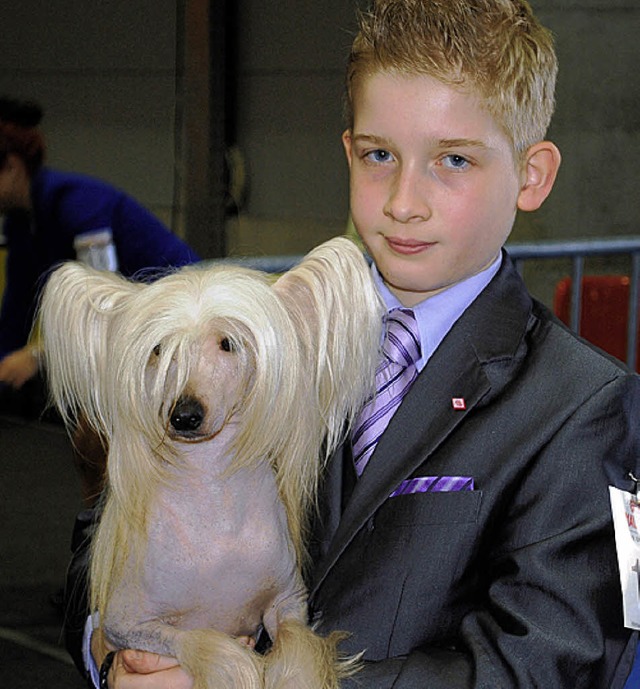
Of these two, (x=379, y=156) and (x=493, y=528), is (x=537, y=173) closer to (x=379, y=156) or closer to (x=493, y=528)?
(x=379, y=156)

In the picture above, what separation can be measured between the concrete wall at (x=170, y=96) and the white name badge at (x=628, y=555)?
4977mm

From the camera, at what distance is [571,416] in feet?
4.13

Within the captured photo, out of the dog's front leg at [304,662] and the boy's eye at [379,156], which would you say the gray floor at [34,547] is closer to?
the dog's front leg at [304,662]

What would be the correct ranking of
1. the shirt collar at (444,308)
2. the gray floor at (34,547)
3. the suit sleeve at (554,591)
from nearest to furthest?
1. the suit sleeve at (554,591)
2. the shirt collar at (444,308)
3. the gray floor at (34,547)

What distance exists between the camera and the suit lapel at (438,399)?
1.31m

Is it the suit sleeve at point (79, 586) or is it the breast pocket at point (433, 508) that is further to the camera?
the suit sleeve at point (79, 586)

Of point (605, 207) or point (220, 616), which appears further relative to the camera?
point (605, 207)

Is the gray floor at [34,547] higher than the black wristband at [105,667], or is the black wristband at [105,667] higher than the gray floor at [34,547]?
Result: the black wristband at [105,667]

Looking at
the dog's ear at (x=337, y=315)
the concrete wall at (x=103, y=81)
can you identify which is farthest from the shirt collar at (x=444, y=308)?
the concrete wall at (x=103, y=81)

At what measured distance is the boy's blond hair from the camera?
1306 millimetres

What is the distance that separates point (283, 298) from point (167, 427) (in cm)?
20

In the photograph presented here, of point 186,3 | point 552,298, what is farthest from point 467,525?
point 186,3

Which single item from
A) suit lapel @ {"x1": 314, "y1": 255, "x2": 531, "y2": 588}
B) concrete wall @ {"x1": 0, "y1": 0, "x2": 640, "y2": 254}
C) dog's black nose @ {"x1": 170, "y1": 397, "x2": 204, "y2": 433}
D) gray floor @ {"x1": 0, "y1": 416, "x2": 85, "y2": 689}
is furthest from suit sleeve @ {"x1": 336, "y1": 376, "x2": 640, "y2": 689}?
concrete wall @ {"x1": 0, "y1": 0, "x2": 640, "y2": 254}

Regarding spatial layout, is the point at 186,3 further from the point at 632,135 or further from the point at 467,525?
the point at 467,525
